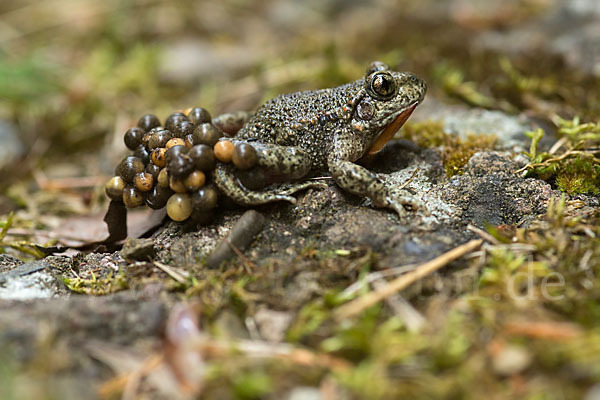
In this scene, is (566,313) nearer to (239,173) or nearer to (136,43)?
(239,173)

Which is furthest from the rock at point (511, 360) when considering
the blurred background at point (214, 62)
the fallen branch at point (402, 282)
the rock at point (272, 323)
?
the blurred background at point (214, 62)

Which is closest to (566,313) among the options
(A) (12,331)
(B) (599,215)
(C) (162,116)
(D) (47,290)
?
(B) (599,215)

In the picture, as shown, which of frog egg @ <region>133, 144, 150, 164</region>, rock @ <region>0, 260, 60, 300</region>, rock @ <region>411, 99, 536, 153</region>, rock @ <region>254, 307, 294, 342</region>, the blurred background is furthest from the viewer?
the blurred background

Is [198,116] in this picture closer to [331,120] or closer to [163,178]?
[163,178]

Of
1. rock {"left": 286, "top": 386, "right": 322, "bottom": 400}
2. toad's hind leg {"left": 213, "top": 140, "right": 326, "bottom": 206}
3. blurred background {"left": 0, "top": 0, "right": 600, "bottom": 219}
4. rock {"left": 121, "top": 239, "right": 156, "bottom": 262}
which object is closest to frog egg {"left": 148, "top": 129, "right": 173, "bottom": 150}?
toad's hind leg {"left": 213, "top": 140, "right": 326, "bottom": 206}

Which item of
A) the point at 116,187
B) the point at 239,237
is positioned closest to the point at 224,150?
the point at 239,237

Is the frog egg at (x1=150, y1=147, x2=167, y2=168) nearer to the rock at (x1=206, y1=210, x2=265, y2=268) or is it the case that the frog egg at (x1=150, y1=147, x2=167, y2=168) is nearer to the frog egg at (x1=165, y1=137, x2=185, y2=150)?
the frog egg at (x1=165, y1=137, x2=185, y2=150)

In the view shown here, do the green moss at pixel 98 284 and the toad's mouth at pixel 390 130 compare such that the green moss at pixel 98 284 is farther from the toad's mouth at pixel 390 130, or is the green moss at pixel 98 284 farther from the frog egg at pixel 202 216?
the toad's mouth at pixel 390 130
